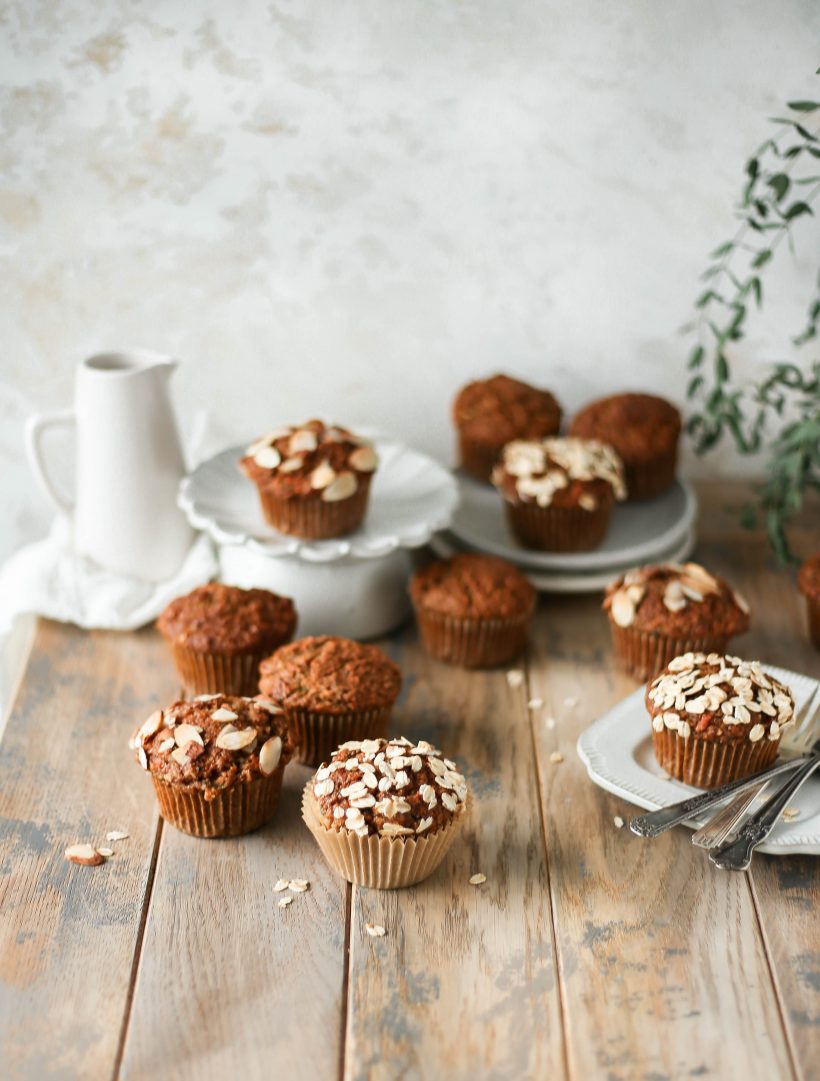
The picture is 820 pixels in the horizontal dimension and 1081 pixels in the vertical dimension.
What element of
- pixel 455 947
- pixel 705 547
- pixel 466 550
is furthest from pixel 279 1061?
pixel 705 547

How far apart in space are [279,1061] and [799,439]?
3.94 feet

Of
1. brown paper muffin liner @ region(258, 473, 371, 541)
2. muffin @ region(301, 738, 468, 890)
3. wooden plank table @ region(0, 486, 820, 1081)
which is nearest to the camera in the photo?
wooden plank table @ region(0, 486, 820, 1081)

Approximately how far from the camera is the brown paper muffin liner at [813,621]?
187cm

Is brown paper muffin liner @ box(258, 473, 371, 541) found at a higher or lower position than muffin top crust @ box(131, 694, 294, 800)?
higher

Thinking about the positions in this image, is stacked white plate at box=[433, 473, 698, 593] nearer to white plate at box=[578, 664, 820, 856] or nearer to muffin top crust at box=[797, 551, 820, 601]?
muffin top crust at box=[797, 551, 820, 601]

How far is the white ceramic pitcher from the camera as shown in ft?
6.17

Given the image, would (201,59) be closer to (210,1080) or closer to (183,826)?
(183,826)

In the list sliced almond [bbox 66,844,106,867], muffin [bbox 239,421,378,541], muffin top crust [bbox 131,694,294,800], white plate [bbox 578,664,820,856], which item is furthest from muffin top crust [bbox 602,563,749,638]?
sliced almond [bbox 66,844,106,867]

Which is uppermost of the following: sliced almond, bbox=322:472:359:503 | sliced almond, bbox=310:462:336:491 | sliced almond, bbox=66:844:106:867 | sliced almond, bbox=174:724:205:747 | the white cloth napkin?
sliced almond, bbox=310:462:336:491

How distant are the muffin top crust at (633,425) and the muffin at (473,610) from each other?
0.35 meters

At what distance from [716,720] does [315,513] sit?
0.67 metres

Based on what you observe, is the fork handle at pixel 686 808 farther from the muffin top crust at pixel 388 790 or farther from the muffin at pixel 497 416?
the muffin at pixel 497 416

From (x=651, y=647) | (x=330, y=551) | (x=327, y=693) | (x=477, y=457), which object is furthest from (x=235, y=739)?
(x=477, y=457)

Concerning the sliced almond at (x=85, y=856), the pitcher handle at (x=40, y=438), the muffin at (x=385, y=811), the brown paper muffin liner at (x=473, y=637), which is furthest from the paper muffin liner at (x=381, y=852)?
the pitcher handle at (x=40, y=438)
